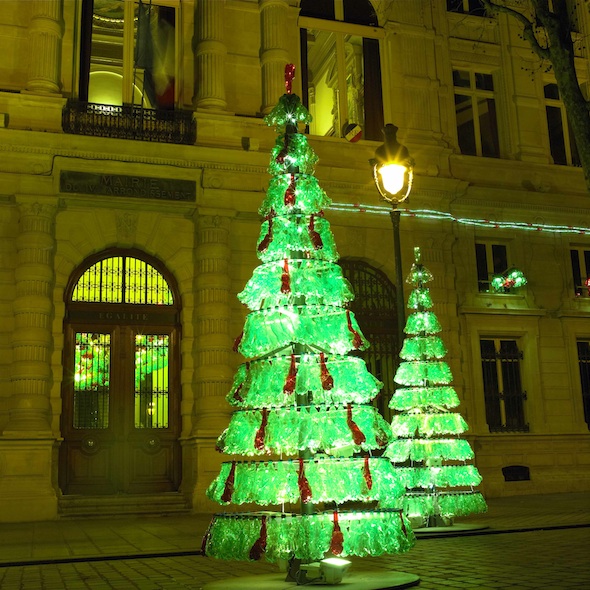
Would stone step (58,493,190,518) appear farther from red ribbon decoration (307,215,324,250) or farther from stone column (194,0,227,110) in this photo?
red ribbon decoration (307,215,324,250)

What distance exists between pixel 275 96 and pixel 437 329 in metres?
8.03

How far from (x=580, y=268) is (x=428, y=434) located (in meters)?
10.6

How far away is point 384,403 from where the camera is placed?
18.2 metres

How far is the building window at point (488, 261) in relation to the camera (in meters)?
19.7

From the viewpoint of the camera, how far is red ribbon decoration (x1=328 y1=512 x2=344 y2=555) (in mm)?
6496

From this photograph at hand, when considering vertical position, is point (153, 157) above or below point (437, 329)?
above

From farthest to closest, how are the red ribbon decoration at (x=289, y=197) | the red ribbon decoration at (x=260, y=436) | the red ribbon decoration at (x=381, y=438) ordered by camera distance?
the red ribbon decoration at (x=289, y=197), the red ribbon decoration at (x=381, y=438), the red ribbon decoration at (x=260, y=436)

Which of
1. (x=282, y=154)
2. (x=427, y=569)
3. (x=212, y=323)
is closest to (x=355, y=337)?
(x=282, y=154)

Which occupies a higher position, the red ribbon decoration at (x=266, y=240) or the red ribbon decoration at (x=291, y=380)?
the red ribbon decoration at (x=266, y=240)

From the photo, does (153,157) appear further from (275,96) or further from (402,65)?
(402,65)

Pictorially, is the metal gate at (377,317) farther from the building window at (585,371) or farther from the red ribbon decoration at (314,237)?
the red ribbon decoration at (314,237)

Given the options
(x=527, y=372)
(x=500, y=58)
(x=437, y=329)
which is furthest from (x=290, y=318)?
(x=500, y=58)

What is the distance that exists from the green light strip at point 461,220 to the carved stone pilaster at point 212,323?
116 inches

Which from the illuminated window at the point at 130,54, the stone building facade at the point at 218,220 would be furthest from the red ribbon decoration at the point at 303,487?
the illuminated window at the point at 130,54
